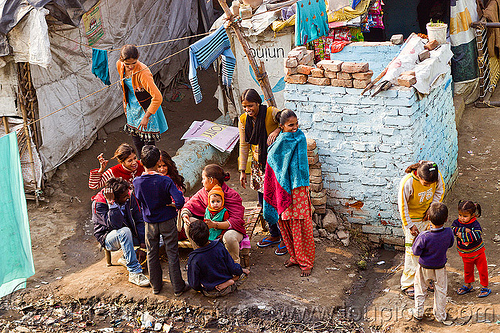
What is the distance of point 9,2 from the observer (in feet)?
21.1

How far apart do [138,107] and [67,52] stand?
2227mm

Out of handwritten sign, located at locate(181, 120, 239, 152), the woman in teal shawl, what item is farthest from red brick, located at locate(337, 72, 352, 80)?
handwritten sign, located at locate(181, 120, 239, 152)

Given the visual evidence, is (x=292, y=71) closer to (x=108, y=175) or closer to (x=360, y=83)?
(x=360, y=83)

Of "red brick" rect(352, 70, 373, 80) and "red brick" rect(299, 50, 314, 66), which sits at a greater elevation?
"red brick" rect(299, 50, 314, 66)

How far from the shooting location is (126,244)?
5180mm

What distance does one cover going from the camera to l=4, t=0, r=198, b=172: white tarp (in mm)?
7555

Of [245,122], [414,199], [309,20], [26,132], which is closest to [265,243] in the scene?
[245,122]

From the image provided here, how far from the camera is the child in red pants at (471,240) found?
4660 millimetres

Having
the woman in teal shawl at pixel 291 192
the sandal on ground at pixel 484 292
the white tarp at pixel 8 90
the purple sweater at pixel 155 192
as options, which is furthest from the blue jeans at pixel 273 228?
the white tarp at pixel 8 90

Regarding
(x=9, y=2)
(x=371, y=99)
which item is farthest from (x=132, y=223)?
(x=9, y=2)

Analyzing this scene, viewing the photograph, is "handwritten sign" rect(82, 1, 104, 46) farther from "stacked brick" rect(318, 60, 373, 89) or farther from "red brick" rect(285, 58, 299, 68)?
"stacked brick" rect(318, 60, 373, 89)

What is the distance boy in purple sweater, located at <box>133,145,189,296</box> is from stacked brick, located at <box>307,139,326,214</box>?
1700 mm

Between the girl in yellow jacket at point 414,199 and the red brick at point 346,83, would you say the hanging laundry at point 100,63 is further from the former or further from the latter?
the girl in yellow jacket at point 414,199

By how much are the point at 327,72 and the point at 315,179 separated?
1.15 metres
